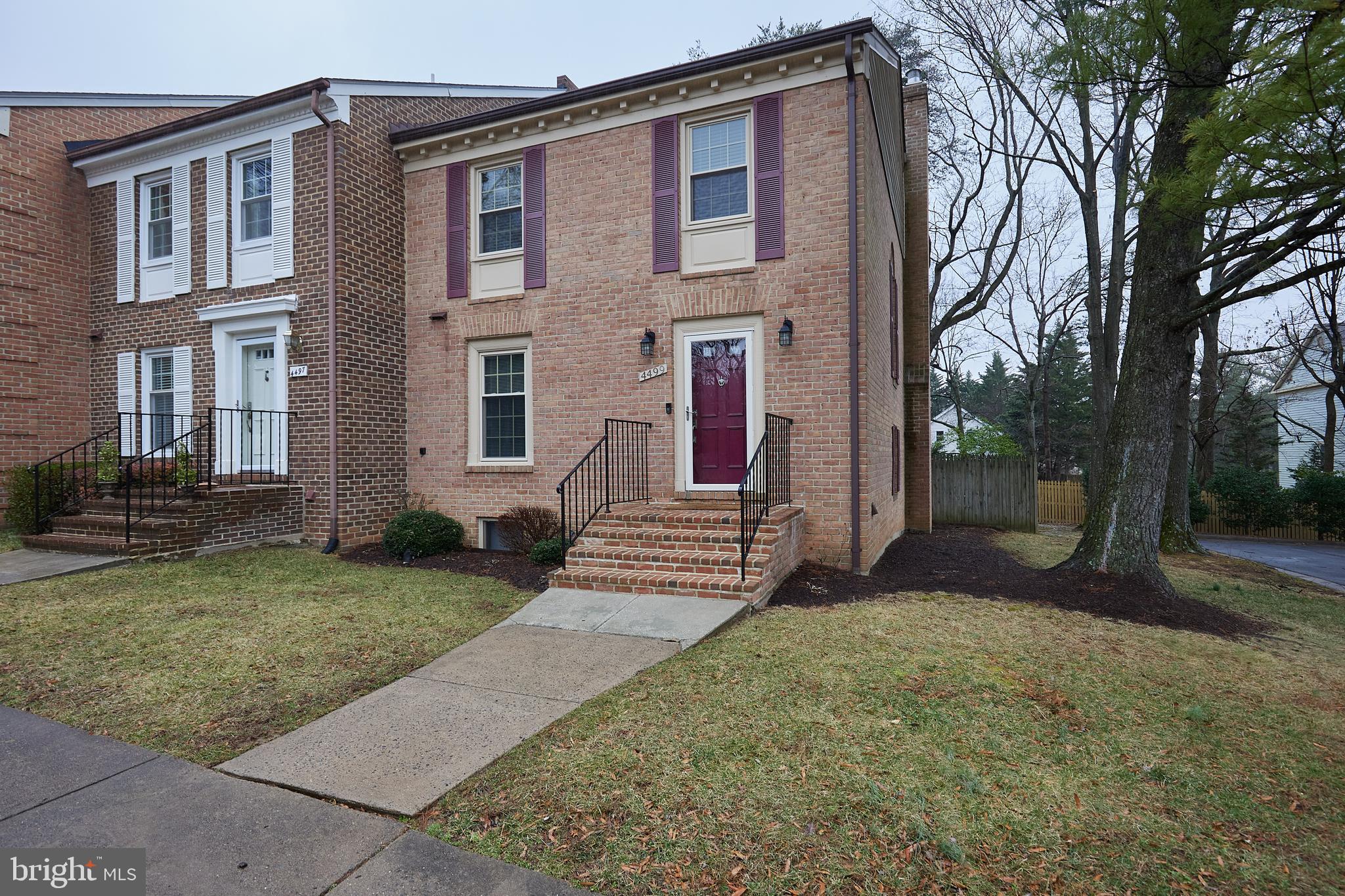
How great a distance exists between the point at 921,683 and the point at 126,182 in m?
13.3

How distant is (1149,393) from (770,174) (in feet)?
15.8

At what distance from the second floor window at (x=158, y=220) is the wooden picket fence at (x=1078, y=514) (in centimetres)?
1855

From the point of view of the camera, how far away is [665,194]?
842 centimetres

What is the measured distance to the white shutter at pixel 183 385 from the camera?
Answer: 1009cm

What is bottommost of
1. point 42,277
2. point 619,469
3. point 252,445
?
point 619,469

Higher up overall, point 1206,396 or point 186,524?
point 1206,396

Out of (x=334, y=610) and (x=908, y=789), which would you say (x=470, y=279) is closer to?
(x=334, y=610)

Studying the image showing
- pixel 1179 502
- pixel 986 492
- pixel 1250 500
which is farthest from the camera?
pixel 1250 500

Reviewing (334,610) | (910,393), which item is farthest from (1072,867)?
(910,393)

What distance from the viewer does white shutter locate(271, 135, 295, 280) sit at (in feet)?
30.5

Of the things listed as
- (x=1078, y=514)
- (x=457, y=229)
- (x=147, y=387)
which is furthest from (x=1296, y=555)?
(x=147, y=387)

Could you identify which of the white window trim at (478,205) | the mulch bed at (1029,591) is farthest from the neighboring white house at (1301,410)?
the white window trim at (478,205)

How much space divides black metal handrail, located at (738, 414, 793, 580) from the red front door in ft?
1.62

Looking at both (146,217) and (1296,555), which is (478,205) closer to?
(146,217)
